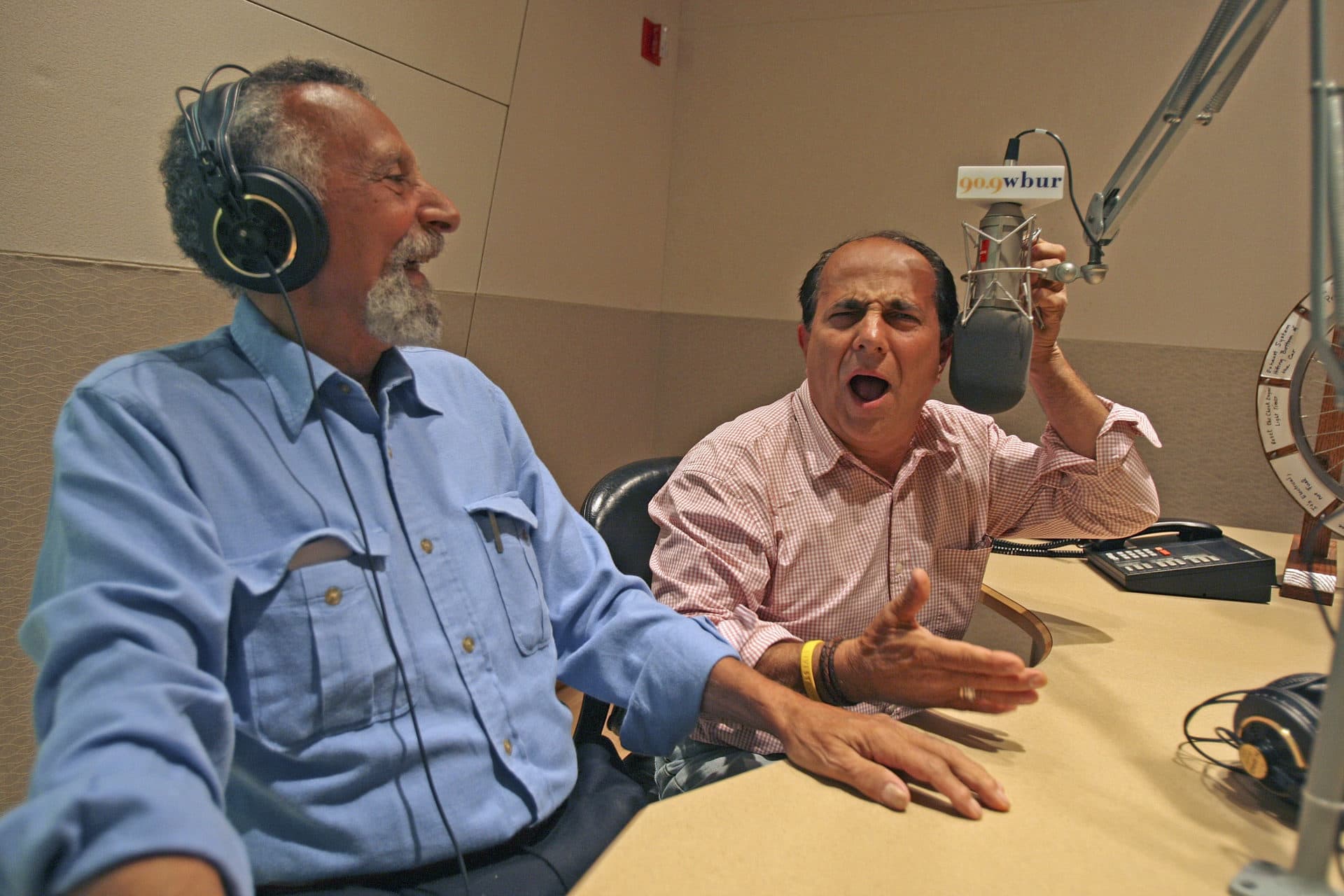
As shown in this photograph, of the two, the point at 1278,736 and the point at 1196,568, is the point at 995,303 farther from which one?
the point at 1196,568

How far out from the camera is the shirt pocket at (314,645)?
0.87 meters

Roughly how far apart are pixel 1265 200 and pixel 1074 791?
2105 mm

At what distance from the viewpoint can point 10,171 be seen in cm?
123

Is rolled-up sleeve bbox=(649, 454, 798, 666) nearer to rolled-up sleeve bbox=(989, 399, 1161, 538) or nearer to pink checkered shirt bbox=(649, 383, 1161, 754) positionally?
pink checkered shirt bbox=(649, 383, 1161, 754)

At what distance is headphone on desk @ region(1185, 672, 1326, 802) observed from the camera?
81cm

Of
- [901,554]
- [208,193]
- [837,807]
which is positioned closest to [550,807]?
[837,807]

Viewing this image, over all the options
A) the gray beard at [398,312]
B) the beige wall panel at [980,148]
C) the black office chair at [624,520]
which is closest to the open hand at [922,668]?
the black office chair at [624,520]

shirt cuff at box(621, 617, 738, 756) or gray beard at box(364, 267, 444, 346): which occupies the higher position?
gray beard at box(364, 267, 444, 346)

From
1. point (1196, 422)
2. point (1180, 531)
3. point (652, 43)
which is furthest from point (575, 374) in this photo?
point (1196, 422)

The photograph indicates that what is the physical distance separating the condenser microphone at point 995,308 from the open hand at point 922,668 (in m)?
0.30

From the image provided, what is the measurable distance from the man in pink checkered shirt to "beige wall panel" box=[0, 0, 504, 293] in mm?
972

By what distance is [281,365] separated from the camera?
0.98m

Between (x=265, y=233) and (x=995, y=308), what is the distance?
0.90 metres

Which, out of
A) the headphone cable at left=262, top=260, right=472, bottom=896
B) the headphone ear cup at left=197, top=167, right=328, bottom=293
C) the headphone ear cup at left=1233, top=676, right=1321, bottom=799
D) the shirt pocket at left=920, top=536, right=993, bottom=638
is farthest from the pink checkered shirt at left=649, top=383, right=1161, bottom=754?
the headphone ear cup at left=197, top=167, right=328, bottom=293
